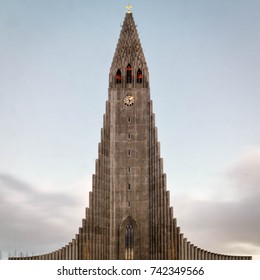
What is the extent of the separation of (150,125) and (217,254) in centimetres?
2250

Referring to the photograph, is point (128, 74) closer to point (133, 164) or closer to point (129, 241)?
point (133, 164)

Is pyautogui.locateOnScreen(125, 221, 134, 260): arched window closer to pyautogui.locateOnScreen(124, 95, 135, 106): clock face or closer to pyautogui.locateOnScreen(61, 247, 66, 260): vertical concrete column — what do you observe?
pyautogui.locateOnScreen(61, 247, 66, 260): vertical concrete column

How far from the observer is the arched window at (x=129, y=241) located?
2859 inches

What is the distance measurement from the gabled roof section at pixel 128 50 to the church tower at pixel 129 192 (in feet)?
0.60

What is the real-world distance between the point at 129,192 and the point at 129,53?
24323 millimetres

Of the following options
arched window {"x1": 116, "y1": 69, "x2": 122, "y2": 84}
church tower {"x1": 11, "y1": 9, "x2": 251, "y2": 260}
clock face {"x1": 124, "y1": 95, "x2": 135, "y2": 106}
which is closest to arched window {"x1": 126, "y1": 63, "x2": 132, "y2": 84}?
church tower {"x1": 11, "y1": 9, "x2": 251, "y2": 260}

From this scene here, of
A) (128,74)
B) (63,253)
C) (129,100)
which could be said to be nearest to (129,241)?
(63,253)

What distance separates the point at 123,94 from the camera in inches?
3167

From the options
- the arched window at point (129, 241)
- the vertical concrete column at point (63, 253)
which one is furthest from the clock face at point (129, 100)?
the vertical concrete column at point (63, 253)

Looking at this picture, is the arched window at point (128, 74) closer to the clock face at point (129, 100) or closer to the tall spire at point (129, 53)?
the tall spire at point (129, 53)
